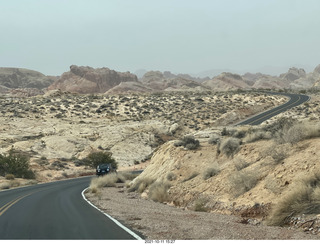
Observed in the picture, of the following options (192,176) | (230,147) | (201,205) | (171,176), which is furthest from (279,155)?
(171,176)

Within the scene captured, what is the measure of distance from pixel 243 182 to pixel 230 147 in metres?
5.36

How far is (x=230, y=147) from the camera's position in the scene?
65.6ft

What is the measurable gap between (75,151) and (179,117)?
23.1 m

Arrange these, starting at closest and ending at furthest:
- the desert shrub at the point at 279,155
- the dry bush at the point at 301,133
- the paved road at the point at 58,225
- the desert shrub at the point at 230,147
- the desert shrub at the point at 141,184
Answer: the paved road at the point at 58,225 < the desert shrub at the point at 279,155 < the dry bush at the point at 301,133 < the desert shrub at the point at 230,147 < the desert shrub at the point at 141,184

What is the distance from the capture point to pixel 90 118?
72.9 meters

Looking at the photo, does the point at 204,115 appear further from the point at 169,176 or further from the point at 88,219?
the point at 88,219

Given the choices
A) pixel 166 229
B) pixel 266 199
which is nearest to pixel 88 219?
pixel 166 229

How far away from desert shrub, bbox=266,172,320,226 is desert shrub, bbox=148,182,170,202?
348 inches

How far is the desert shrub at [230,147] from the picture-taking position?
19.7 metres

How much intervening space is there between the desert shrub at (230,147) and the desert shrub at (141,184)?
6276 millimetres

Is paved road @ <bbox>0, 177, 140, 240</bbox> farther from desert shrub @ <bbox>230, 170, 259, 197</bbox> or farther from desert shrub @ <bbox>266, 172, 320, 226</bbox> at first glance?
desert shrub @ <bbox>230, 170, 259, 197</bbox>

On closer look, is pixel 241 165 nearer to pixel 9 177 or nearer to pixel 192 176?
pixel 192 176

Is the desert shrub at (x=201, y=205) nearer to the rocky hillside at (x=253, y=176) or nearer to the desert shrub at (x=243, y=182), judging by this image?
the rocky hillside at (x=253, y=176)

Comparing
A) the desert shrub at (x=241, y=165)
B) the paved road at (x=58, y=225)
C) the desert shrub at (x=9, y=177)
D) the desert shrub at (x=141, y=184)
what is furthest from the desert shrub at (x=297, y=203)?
the desert shrub at (x=9, y=177)
